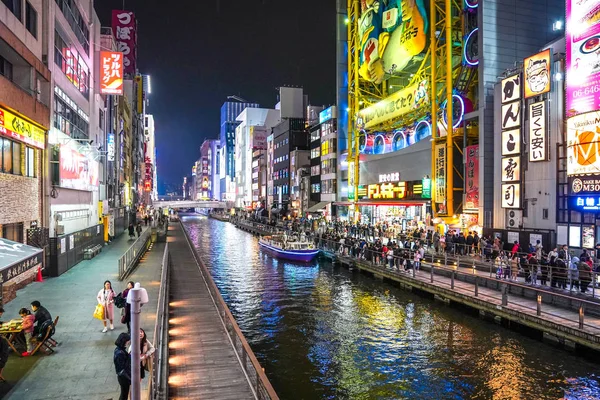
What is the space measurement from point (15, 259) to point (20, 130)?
12.2 m

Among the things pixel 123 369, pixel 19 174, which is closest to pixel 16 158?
pixel 19 174

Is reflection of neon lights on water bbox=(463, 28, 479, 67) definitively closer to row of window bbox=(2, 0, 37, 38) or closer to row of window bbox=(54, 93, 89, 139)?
row of window bbox=(54, 93, 89, 139)

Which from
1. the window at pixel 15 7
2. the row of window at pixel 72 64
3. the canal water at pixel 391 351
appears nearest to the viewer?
the canal water at pixel 391 351

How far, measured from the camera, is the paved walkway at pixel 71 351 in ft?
34.7

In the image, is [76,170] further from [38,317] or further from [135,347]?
[135,347]

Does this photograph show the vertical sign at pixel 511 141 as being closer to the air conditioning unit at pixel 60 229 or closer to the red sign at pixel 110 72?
the air conditioning unit at pixel 60 229

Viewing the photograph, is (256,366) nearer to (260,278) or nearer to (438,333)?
(438,333)

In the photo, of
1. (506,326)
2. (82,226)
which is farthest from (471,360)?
(82,226)

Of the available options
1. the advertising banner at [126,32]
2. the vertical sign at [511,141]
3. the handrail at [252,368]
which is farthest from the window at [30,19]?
the advertising banner at [126,32]

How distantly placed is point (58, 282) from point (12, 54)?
1169 centimetres

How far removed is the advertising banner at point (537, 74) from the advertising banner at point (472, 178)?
8.92 m

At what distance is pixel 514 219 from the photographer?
3097 centimetres

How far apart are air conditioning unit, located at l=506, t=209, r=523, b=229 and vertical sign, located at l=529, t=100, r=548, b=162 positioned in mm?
3978

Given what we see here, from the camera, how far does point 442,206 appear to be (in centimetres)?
4091
